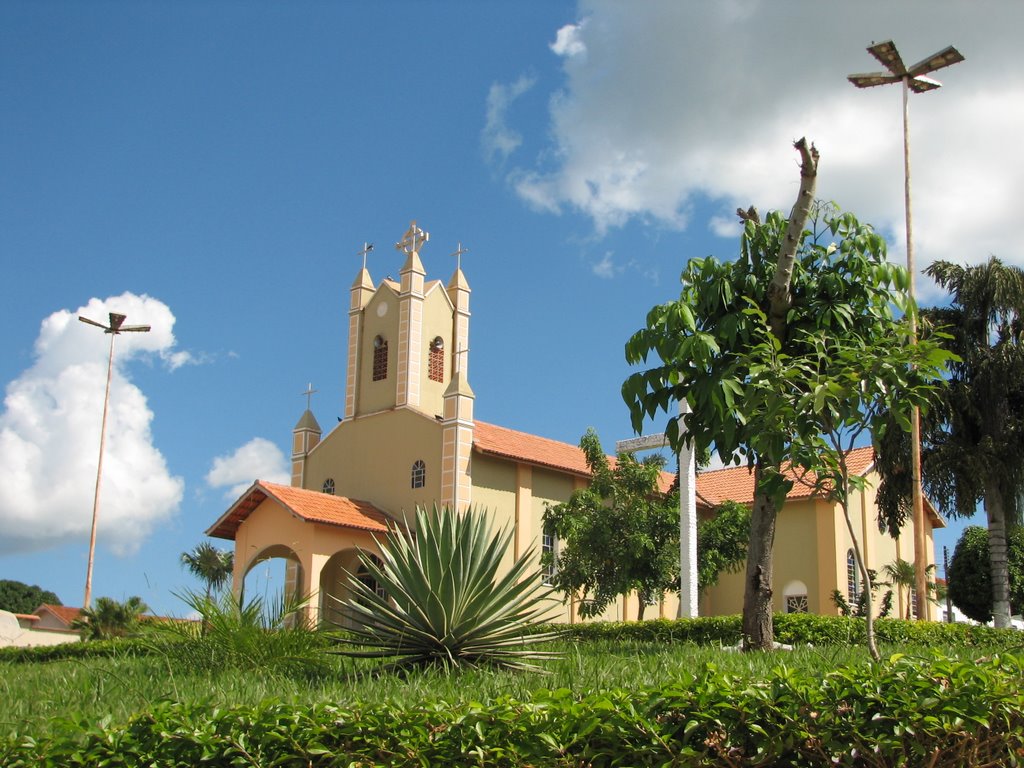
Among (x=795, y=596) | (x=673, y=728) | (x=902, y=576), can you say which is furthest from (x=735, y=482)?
(x=673, y=728)

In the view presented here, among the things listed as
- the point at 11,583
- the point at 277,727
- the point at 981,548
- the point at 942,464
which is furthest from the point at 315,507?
the point at 11,583

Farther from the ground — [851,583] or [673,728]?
[851,583]

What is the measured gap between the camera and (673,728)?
6.25 m

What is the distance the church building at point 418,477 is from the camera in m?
28.4

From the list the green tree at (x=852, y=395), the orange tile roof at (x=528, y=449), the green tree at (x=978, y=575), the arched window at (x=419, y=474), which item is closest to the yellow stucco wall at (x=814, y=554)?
the orange tile roof at (x=528, y=449)

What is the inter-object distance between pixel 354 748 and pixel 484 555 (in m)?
3.81

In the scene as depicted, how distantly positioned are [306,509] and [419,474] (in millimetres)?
3769

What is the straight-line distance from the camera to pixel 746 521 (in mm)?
25516

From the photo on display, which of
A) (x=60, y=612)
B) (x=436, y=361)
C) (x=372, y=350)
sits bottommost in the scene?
(x=60, y=612)

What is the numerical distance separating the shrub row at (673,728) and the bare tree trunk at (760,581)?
557 cm

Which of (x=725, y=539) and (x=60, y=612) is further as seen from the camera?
(x=60, y=612)

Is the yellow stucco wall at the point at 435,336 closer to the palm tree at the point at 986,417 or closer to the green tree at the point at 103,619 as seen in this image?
the green tree at the point at 103,619

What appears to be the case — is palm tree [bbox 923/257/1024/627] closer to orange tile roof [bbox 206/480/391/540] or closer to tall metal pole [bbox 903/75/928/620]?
tall metal pole [bbox 903/75/928/620]

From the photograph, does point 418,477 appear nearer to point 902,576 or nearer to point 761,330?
point 902,576
